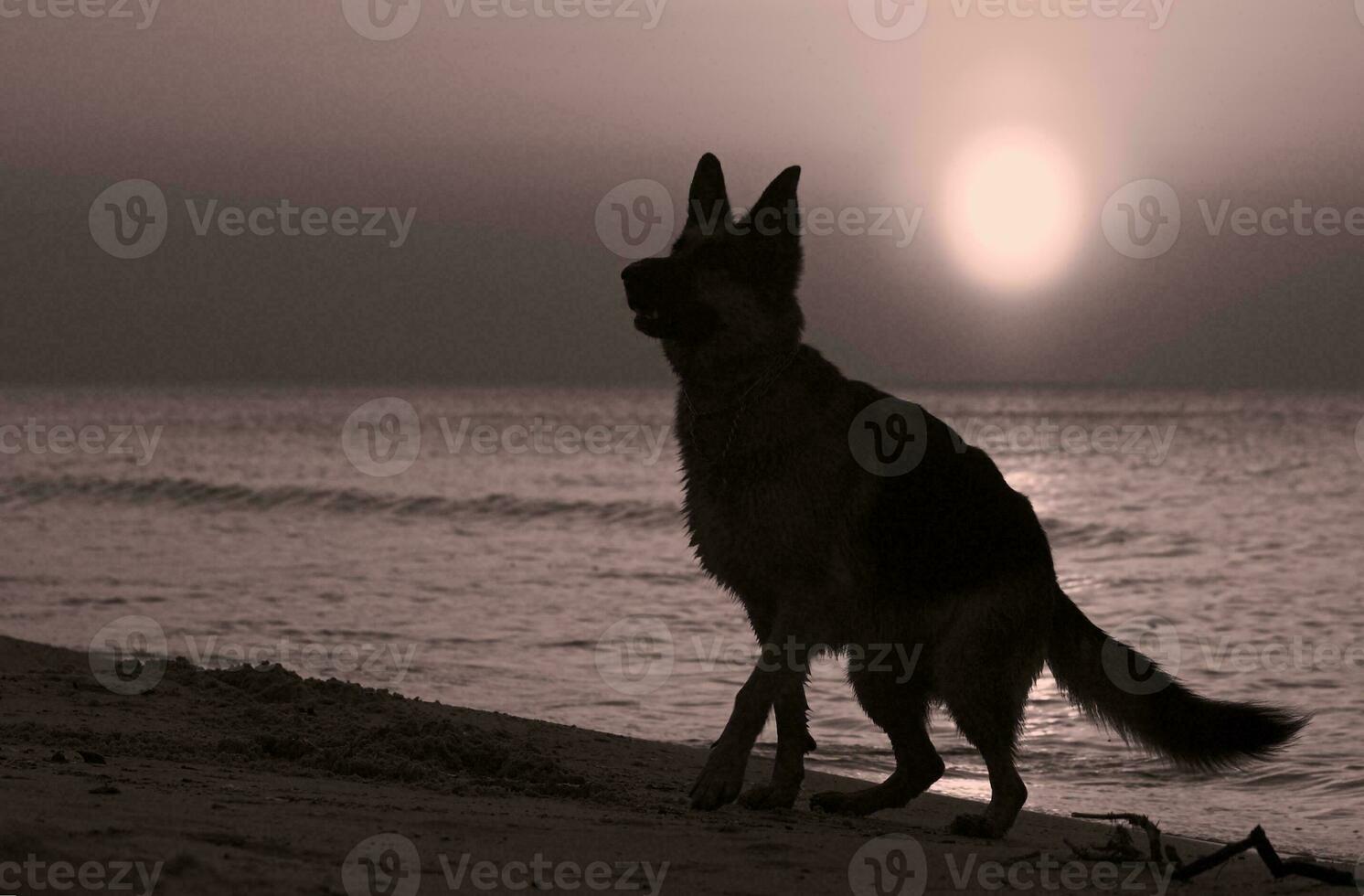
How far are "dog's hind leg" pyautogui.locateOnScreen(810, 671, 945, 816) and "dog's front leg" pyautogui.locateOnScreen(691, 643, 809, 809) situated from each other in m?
0.56

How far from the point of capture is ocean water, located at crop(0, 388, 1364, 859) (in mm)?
8141

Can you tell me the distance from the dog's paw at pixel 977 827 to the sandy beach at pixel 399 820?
105 mm

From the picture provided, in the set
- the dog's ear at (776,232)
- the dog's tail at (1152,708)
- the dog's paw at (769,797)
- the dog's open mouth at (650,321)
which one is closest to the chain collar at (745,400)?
the dog's ear at (776,232)

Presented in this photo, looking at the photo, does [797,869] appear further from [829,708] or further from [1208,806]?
[829,708]

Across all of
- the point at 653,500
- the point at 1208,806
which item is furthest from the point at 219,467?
the point at 1208,806

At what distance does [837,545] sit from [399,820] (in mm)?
2141

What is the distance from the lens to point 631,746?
7305mm

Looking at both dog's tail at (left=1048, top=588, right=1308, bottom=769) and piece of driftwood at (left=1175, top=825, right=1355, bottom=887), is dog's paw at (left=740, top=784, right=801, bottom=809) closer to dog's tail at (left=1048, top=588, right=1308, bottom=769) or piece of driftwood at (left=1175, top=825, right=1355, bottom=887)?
dog's tail at (left=1048, top=588, right=1308, bottom=769)

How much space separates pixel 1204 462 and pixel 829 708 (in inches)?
1358

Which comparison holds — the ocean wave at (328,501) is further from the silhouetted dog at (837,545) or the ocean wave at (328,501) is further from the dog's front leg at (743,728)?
the dog's front leg at (743,728)

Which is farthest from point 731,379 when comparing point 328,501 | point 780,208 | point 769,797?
point 328,501

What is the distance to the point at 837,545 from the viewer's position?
541 centimetres

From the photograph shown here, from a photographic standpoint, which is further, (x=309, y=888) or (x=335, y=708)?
(x=335, y=708)

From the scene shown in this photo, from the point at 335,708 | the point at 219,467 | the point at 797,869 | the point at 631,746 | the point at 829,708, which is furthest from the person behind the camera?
the point at 219,467
